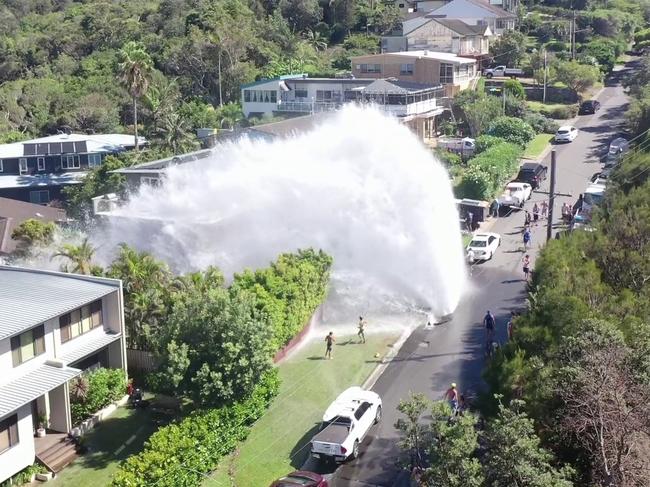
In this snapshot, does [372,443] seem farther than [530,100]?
No

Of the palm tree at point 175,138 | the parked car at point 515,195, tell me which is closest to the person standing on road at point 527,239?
the parked car at point 515,195

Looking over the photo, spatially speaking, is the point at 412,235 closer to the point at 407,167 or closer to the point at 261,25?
the point at 407,167

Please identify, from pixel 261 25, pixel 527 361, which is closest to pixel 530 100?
pixel 261 25

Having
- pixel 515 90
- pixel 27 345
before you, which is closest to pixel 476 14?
pixel 515 90

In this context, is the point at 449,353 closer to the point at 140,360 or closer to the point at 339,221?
the point at 339,221

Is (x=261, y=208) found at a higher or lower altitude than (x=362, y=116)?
lower

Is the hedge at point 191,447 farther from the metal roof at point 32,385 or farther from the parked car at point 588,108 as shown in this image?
the parked car at point 588,108

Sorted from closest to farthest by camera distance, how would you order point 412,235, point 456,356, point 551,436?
point 551,436 < point 456,356 < point 412,235
